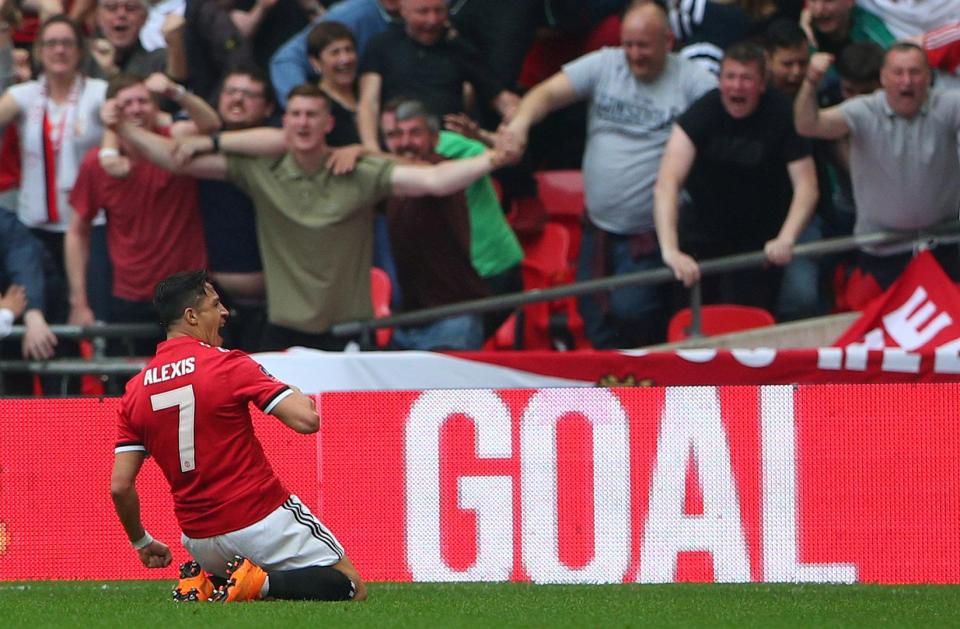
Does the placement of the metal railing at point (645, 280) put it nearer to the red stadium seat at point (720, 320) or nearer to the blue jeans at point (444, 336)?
the blue jeans at point (444, 336)

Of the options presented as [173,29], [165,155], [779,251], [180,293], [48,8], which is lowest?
[779,251]

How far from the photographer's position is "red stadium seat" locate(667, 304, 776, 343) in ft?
38.2

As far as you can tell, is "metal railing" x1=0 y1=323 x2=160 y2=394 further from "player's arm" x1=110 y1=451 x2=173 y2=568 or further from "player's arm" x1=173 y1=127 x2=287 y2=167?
"player's arm" x1=110 y1=451 x2=173 y2=568

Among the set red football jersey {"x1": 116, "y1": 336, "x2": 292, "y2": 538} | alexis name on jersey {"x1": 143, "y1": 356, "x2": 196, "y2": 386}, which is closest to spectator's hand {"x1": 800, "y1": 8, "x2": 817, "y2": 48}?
red football jersey {"x1": 116, "y1": 336, "x2": 292, "y2": 538}

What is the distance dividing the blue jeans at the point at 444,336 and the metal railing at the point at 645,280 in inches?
4.4

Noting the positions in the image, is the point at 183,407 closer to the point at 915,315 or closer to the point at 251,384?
the point at 251,384

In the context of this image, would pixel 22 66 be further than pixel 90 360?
Yes

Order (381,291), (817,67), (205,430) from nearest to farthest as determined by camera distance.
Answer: (205,430) < (817,67) < (381,291)

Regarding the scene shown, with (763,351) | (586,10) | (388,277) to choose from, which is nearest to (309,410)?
(763,351)

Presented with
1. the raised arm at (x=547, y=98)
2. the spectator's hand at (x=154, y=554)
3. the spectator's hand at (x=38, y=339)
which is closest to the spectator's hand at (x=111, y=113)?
the spectator's hand at (x=38, y=339)

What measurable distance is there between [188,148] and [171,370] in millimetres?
4138

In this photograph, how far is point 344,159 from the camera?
37.5ft

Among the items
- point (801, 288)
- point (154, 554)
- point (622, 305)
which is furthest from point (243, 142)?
point (154, 554)

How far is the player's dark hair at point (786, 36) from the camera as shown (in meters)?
12.0
